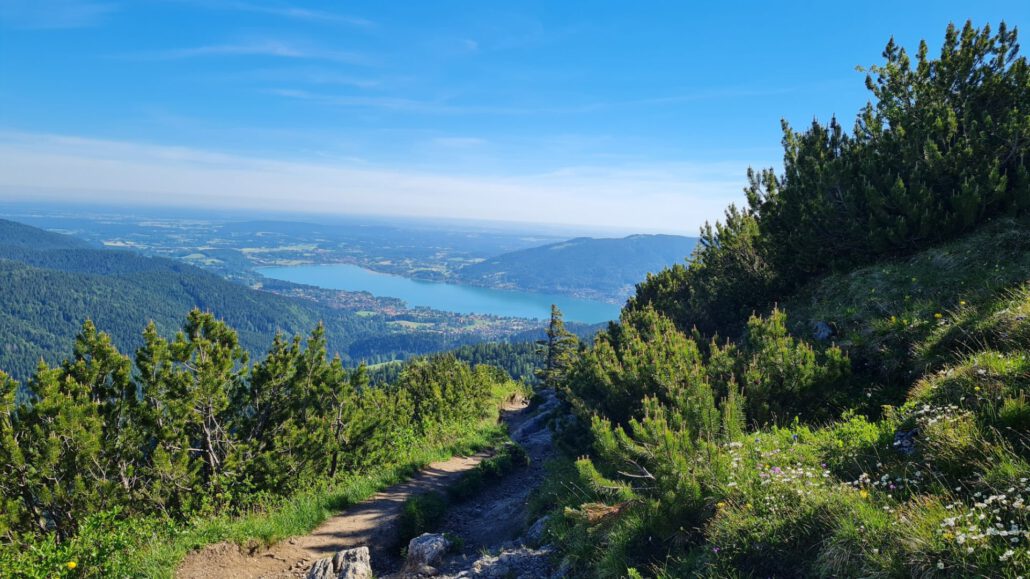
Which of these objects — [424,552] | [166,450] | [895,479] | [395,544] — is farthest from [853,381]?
[166,450]

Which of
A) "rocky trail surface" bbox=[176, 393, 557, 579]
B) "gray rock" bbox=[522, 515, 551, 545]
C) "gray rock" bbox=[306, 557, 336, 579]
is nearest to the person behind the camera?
"rocky trail surface" bbox=[176, 393, 557, 579]

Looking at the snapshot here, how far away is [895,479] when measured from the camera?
4.39 metres

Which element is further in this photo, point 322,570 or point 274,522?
point 274,522

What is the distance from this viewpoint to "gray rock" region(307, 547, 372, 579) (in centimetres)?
771

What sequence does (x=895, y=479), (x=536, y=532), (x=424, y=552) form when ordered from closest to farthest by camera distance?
1. (x=895, y=479)
2. (x=536, y=532)
3. (x=424, y=552)

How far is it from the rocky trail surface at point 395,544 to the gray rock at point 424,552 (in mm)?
42

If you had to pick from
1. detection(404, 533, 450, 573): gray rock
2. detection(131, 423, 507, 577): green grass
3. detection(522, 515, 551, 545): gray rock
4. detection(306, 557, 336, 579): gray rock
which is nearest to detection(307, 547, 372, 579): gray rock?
detection(306, 557, 336, 579): gray rock

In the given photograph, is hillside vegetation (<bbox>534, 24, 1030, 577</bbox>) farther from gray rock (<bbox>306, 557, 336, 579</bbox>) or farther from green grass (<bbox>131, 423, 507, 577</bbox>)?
green grass (<bbox>131, 423, 507, 577</bbox>)

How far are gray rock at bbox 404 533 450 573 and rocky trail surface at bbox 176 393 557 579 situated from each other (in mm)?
42

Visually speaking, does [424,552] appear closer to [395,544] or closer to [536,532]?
[395,544]

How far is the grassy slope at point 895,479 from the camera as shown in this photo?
Result: 3.19 metres

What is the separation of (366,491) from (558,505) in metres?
5.93

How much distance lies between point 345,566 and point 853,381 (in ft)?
30.6

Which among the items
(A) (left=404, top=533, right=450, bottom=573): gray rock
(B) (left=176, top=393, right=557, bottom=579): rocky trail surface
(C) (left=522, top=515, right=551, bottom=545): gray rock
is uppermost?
(C) (left=522, top=515, right=551, bottom=545): gray rock
